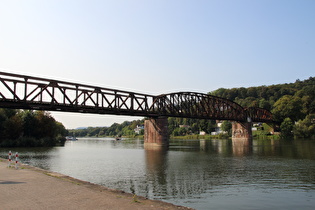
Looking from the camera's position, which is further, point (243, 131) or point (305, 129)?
Answer: point (243, 131)

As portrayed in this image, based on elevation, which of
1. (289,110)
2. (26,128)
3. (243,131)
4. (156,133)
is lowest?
(243,131)

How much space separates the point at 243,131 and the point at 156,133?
6406cm

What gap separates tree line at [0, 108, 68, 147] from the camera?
256ft

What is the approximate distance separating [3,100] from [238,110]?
4316 inches

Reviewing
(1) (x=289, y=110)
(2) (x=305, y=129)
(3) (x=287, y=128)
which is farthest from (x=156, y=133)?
(1) (x=289, y=110)

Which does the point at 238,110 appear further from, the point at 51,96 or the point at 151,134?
the point at 51,96

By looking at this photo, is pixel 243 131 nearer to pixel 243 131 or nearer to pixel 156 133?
pixel 243 131

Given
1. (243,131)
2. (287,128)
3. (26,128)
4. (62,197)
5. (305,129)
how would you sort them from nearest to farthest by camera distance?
1. (62,197)
2. (26,128)
3. (305,129)
4. (287,128)
5. (243,131)

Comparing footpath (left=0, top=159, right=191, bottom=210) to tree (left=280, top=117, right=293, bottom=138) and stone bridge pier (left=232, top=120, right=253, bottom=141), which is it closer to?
stone bridge pier (left=232, top=120, right=253, bottom=141)

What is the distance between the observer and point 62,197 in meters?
12.2

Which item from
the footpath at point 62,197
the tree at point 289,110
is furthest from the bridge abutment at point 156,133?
the tree at point 289,110

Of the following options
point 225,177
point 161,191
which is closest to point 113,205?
point 161,191

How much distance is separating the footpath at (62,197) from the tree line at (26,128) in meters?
70.5

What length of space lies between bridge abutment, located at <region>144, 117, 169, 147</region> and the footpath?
6922 centimetres
